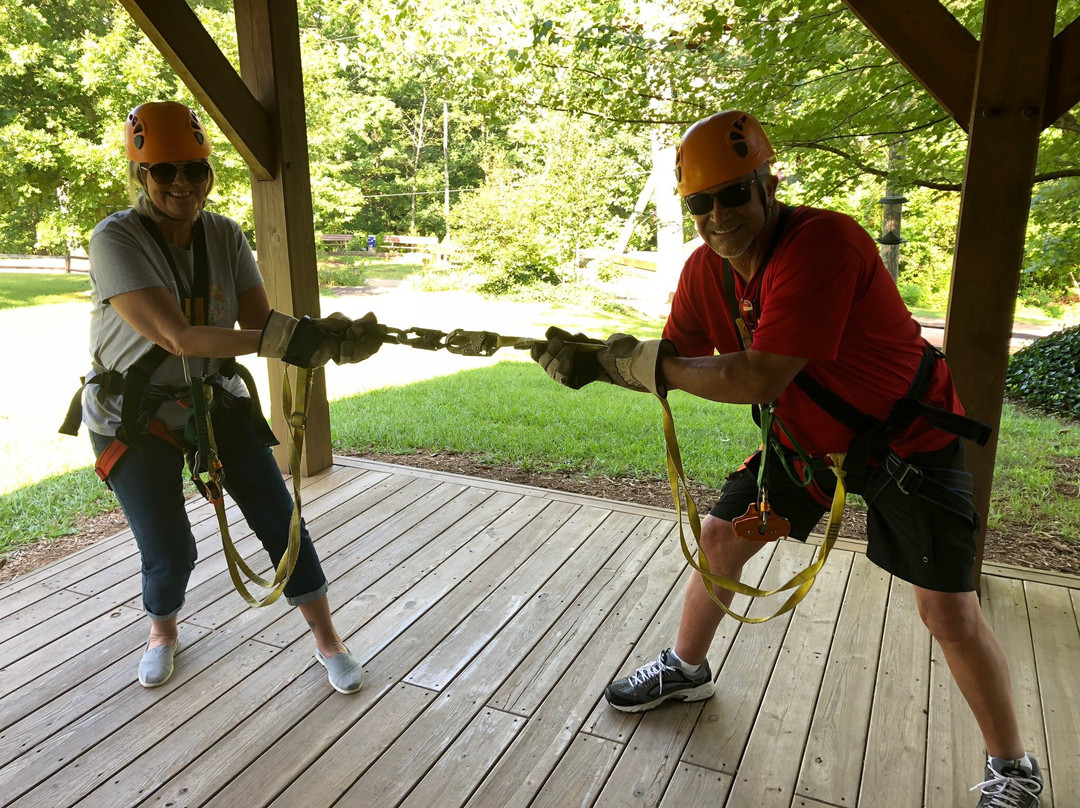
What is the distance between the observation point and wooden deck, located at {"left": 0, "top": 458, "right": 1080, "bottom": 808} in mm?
2119

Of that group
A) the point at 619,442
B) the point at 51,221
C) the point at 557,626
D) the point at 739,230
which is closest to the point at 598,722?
the point at 557,626

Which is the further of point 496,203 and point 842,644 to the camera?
point 496,203

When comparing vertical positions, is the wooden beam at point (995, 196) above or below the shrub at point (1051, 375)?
above

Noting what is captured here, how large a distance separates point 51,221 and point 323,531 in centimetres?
1322

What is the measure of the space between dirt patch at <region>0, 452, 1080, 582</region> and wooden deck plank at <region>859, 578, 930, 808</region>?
2.46ft

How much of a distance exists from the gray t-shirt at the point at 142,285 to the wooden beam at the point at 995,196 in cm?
240

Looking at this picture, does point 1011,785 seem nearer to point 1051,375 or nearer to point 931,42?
point 931,42

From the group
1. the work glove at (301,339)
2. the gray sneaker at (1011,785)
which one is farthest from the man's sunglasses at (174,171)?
the gray sneaker at (1011,785)

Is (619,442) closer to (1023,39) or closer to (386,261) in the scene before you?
(1023,39)

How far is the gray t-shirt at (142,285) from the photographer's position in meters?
2.05

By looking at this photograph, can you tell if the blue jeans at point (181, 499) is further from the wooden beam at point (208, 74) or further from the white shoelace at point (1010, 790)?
the white shoelace at point (1010, 790)

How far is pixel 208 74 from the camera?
136 inches

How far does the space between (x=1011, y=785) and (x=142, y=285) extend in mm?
2543

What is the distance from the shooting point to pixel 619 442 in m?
5.53
